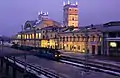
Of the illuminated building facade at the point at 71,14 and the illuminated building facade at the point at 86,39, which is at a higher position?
the illuminated building facade at the point at 71,14

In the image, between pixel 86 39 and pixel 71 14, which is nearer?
pixel 86 39

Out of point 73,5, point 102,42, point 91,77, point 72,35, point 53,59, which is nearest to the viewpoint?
point 91,77

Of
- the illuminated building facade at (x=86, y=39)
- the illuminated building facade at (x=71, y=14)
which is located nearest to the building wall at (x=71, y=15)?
the illuminated building facade at (x=71, y=14)

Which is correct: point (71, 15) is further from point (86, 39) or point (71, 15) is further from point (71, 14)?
point (86, 39)

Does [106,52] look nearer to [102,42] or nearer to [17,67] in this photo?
[102,42]

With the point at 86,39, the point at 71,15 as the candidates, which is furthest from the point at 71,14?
the point at 86,39

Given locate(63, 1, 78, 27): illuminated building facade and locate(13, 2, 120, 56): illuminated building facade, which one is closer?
locate(13, 2, 120, 56): illuminated building facade

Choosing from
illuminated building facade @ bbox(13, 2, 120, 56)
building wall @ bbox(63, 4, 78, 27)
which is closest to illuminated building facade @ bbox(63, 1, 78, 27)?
building wall @ bbox(63, 4, 78, 27)

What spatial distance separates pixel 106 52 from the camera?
6412 cm

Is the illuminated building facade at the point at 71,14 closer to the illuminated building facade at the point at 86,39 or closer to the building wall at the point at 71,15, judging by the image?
the building wall at the point at 71,15

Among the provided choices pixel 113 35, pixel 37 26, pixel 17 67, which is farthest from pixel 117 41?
pixel 37 26

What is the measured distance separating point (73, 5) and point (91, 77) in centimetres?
10776

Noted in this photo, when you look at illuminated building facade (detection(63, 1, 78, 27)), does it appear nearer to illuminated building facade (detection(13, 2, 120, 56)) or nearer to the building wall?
the building wall

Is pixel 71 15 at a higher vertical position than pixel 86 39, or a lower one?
higher
